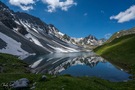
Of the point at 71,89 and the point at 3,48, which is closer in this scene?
the point at 71,89

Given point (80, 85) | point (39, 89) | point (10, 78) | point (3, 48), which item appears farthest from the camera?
point (3, 48)

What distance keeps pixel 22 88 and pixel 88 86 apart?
9.60m

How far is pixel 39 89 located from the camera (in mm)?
31031

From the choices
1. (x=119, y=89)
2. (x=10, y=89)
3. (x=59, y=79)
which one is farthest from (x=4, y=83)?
(x=119, y=89)

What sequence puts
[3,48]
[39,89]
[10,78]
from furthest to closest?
1. [3,48]
2. [10,78]
3. [39,89]

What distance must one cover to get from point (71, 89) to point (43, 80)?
248 inches

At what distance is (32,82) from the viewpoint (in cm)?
3584

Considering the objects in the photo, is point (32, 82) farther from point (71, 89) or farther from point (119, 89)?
point (119, 89)

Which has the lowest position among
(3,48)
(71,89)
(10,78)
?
(71,89)

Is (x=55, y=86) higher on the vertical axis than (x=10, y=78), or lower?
lower

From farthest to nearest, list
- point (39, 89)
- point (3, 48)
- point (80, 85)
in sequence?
point (3, 48) < point (80, 85) < point (39, 89)

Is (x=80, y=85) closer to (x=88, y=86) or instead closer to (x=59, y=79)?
(x=88, y=86)

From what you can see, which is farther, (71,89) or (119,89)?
(119,89)

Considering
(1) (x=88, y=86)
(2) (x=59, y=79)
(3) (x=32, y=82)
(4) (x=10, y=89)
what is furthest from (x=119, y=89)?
(4) (x=10, y=89)
